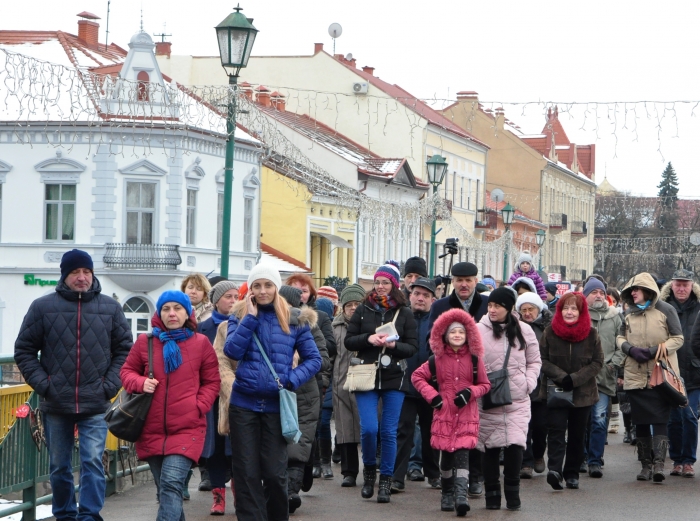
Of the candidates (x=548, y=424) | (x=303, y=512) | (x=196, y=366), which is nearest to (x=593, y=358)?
(x=548, y=424)

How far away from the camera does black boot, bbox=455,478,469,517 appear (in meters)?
10.3

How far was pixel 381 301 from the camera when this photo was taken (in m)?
11.5

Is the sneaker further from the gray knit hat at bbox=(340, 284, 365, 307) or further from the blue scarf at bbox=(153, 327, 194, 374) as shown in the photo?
the blue scarf at bbox=(153, 327, 194, 374)

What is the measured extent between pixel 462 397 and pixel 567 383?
1.91 metres

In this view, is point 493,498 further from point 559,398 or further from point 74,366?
point 74,366

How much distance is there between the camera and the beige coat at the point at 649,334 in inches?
495

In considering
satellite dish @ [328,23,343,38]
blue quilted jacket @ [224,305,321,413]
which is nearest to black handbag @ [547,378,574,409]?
blue quilted jacket @ [224,305,321,413]

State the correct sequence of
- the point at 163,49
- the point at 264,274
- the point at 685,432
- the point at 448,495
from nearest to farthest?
the point at 264,274, the point at 448,495, the point at 685,432, the point at 163,49

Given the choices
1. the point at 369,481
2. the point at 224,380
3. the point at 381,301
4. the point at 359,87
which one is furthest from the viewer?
the point at 359,87

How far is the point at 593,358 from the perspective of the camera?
1205 centimetres

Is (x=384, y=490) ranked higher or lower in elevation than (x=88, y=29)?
lower

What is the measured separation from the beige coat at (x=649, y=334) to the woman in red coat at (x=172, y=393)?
210 inches

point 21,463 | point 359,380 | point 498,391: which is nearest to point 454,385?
point 498,391

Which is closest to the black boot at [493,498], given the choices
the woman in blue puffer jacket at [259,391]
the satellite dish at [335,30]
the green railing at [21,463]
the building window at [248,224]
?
the woman in blue puffer jacket at [259,391]
